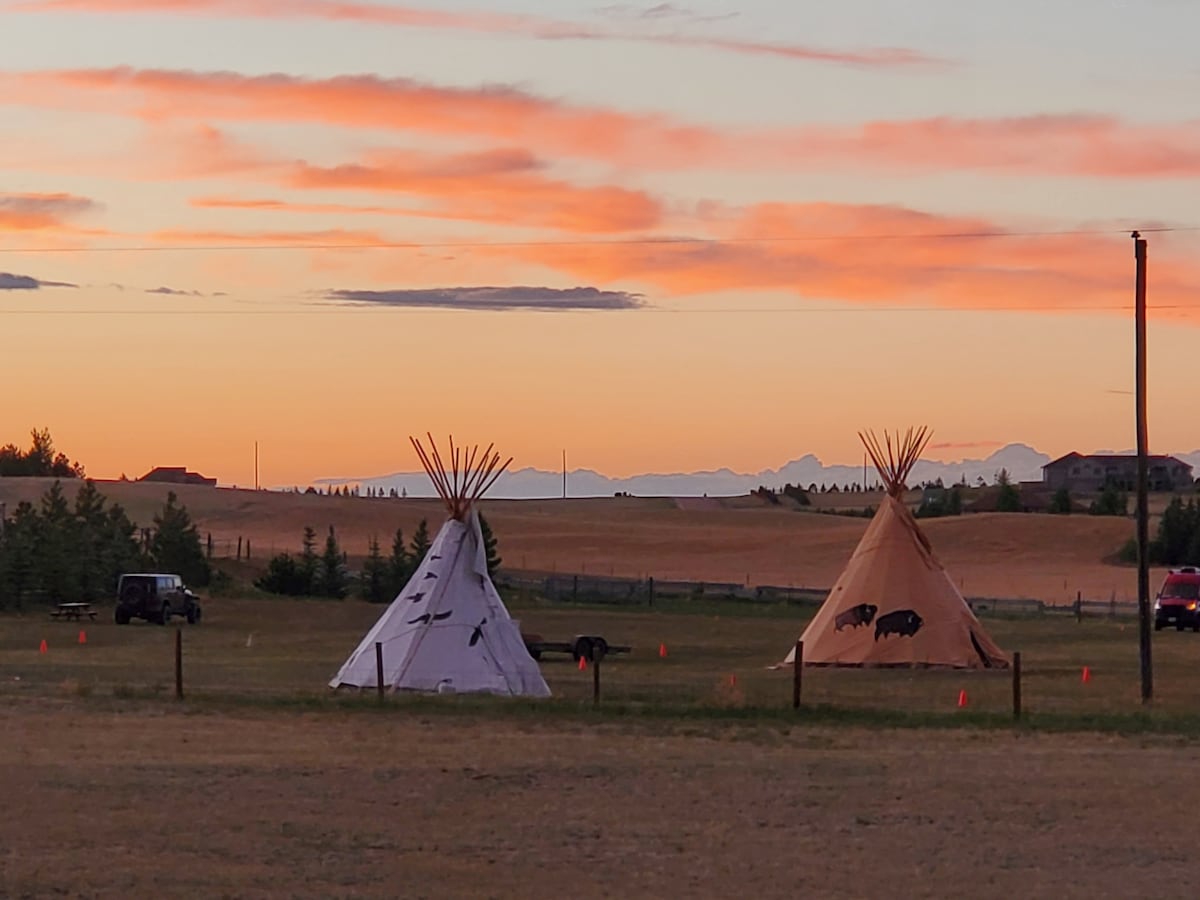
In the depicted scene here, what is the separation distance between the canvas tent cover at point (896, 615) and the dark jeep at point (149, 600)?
2089 cm

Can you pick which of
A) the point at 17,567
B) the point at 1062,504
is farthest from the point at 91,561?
the point at 1062,504

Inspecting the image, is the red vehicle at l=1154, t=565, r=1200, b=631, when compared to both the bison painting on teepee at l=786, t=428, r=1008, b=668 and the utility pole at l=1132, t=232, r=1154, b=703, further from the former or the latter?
the utility pole at l=1132, t=232, r=1154, b=703

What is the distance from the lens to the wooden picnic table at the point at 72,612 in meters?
53.6

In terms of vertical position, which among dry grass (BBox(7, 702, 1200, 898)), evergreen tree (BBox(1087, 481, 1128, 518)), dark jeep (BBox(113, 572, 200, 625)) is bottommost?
dry grass (BBox(7, 702, 1200, 898))

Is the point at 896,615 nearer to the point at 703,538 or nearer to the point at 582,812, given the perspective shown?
the point at 582,812

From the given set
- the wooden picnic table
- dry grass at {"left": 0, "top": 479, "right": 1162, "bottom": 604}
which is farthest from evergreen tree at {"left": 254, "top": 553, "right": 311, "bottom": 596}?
dry grass at {"left": 0, "top": 479, "right": 1162, "bottom": 604}

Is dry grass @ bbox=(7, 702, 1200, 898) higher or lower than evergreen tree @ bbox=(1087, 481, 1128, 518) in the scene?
lower

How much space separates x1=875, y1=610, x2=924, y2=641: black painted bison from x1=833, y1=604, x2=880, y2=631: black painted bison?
19cm

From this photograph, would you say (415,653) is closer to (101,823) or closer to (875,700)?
(875,700)

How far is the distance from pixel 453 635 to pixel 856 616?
384 inches

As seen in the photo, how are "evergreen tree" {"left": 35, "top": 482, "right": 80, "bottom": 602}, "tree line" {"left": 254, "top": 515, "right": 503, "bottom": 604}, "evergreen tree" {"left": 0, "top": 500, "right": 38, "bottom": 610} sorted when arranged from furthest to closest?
"tree line" {"left": 254, "top": 515, "right": 503, "bottom": 604} → "evergreen tree" {"left": 35, "top": 482, "right": 80, "bottom": 602} → "evergreen tree" {"left": 0, "top": 500, "right": 38, "bottom": 610}

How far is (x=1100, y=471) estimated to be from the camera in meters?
185

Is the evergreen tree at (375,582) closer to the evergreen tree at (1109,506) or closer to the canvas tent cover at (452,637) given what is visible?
the canvas tent cover at (452,637)

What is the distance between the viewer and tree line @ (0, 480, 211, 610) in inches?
2276
